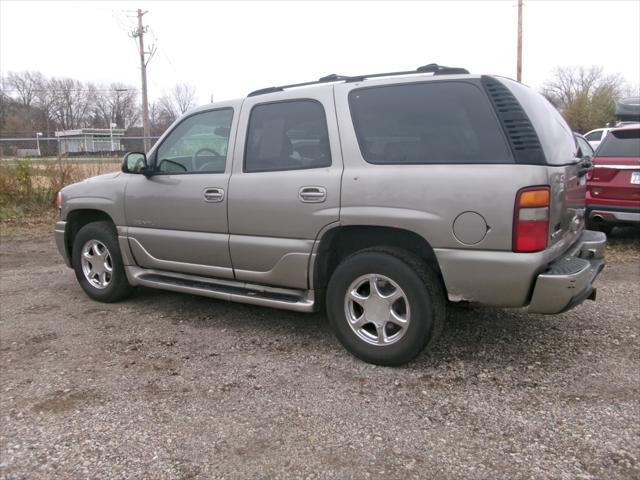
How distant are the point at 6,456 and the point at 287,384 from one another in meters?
1.56

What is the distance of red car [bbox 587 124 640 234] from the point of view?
21.8ft

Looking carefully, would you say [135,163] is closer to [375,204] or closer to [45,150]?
[375,204]

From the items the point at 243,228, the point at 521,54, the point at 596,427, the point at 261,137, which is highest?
the point at 521,54

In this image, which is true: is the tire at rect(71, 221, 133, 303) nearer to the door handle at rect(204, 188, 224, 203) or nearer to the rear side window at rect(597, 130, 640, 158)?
the door handle at rect(204, 188, 224, 203)

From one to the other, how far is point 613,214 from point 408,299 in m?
4.78

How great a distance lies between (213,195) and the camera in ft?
13.5

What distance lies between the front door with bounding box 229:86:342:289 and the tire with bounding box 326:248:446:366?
1.15 ft

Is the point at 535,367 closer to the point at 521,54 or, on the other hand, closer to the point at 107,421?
the point at 107,421

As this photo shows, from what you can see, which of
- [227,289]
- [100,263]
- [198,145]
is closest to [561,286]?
[227,289]

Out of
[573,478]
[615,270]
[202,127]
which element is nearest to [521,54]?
[615,270]

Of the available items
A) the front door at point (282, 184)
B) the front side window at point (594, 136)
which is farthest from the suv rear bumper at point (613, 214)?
the front side window at point (594, 136)

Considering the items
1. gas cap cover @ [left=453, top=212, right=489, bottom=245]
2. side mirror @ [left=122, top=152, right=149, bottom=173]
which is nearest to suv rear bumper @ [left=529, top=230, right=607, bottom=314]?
gas cap cover @ [left=453, top=212, right=489, bottom=245]

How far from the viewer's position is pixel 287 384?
3324 mm

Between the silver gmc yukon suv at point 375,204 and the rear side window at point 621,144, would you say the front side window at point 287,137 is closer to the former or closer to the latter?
the silver gmc yukon suv at point 375,204
